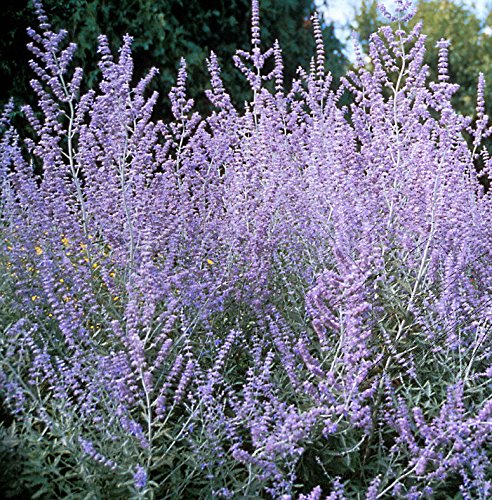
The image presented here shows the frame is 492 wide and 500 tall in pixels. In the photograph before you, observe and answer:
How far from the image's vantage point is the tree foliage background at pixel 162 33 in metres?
6.17

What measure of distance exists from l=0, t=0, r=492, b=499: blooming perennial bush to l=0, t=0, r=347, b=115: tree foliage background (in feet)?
8.81

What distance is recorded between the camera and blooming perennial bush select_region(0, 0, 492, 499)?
98.3 inches

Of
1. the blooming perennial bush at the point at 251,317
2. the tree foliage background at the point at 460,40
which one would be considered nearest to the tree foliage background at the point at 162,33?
the blooming perennial bush at the point at 251,317

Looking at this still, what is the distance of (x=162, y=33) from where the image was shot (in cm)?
652

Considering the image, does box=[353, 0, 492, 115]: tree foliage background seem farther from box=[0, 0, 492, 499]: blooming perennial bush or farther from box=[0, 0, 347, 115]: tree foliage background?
box=[0, 0, 492, 499]: blooming perennial bush

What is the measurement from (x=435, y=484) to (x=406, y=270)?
3.40ft

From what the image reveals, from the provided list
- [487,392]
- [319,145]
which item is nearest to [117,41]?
[319,145]

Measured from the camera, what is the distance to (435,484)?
277 centimetres

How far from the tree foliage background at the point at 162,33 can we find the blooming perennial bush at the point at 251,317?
8.81ft

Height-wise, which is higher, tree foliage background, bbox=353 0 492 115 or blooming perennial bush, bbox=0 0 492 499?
tree foliage background, bbox=353 0 492 115

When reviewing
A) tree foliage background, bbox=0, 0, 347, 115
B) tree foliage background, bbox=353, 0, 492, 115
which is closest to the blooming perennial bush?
tree foliage background, bbox=0, 0, 347, 115

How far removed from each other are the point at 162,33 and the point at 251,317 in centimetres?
388

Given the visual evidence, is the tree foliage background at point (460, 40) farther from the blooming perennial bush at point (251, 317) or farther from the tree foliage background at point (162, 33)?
the blooming perennial bush at point (251, 317)

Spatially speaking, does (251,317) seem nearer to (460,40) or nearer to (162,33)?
(162,33)
